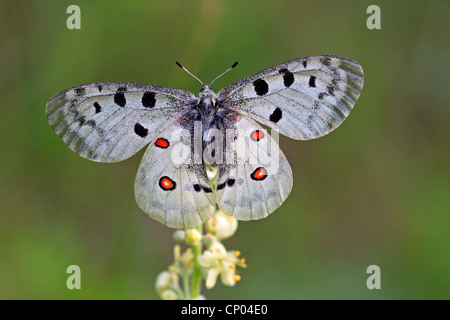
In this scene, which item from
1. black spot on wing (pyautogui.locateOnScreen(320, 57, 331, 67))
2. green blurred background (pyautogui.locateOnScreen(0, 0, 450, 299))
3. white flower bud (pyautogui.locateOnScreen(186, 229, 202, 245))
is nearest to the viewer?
black spot on wing (pyautogui.locateOnScreen(320, 57, 331, 67))

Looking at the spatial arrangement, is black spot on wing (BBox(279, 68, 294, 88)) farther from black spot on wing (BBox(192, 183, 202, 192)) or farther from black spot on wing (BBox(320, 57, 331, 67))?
black spot on wing (BBox(192, 183, 202, 192))

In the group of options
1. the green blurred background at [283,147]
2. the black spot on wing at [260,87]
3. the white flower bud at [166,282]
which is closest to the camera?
the black spot on wing at [260,87]

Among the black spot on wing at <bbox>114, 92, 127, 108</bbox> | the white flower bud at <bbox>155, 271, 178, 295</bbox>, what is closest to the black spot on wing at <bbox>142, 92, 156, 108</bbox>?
the black spot on wing at <bbox>114, 92, 127, 108</bbox>

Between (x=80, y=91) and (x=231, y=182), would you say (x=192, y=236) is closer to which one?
(x=231, y=182)

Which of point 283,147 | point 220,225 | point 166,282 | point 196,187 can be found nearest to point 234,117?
point 196,187

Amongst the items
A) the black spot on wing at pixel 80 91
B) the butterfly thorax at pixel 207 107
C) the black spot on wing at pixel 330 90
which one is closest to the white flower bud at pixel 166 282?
the butterfly thorax at pixel 207 107

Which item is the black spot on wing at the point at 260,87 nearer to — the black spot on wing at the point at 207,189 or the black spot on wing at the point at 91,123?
the black spot on wing at the point at 207,189

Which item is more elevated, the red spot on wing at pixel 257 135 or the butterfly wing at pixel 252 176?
the red spot on wing at pixel 257 135
